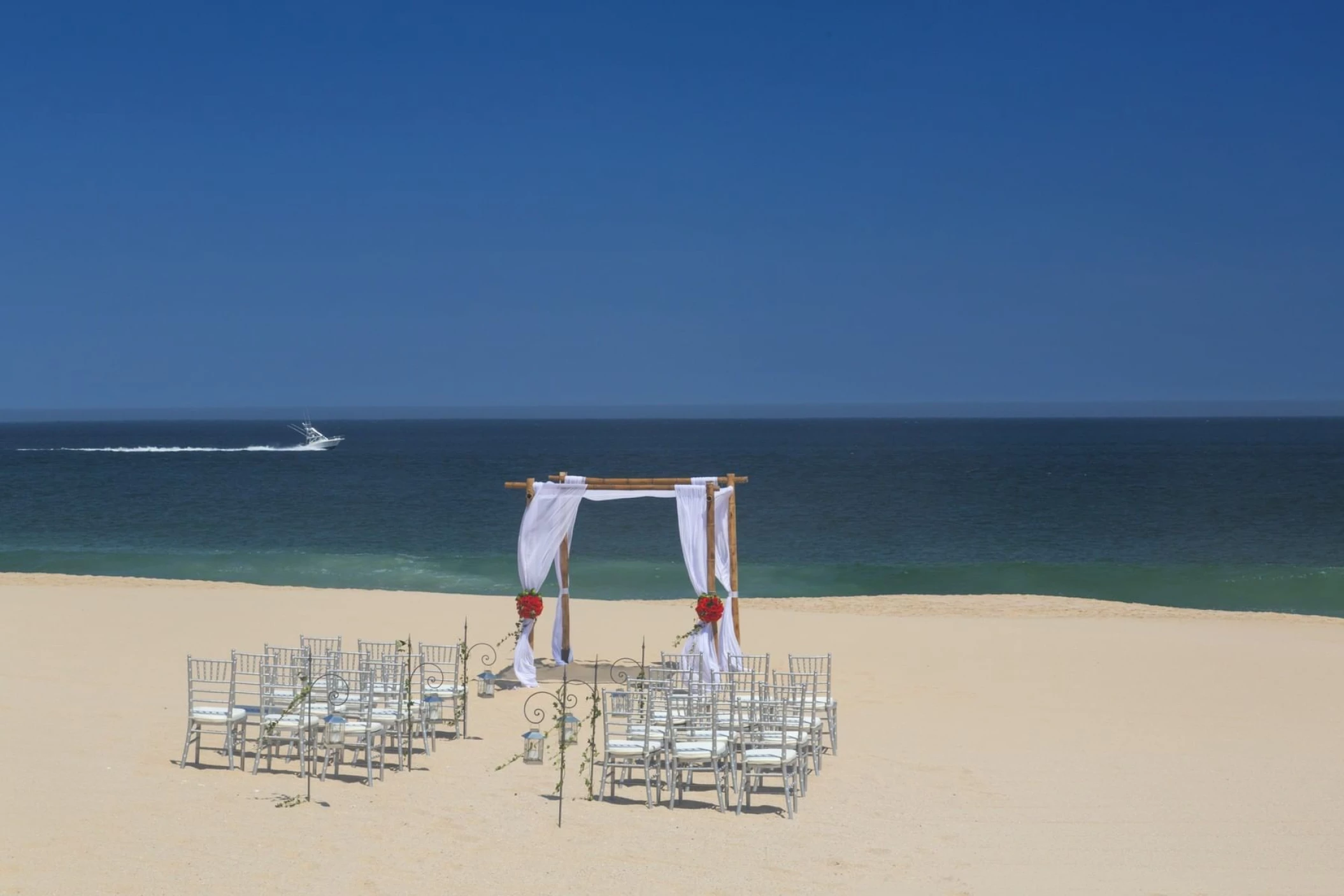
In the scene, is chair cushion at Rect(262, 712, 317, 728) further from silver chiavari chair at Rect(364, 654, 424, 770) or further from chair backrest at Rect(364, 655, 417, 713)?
chair backrest at Rect(364, 655, 417, 713)

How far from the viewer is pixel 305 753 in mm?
11062

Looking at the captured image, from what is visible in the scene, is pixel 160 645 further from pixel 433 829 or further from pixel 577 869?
pixel 577 869

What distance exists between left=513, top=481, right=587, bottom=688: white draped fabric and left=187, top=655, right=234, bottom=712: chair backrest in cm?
333

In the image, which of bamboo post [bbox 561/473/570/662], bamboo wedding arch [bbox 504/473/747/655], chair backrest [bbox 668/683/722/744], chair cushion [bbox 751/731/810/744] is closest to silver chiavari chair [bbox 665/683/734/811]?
chair backrest [bbox 668/683/722/744]

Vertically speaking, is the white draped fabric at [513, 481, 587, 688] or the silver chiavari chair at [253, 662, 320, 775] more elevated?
the white draped fabric at [513, 481, 587, 688]

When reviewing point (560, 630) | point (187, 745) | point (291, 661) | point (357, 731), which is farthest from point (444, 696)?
point (560, 630)

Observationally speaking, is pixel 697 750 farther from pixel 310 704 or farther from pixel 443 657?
pixel 443 657

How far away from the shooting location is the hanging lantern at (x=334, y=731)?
10.5m

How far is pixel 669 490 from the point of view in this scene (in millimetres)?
15578

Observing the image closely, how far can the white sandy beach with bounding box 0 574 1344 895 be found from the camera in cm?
825

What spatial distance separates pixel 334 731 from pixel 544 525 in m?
5.66

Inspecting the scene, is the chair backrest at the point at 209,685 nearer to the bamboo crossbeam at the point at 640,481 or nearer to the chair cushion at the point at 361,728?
the chair cushion at the point at 361,728

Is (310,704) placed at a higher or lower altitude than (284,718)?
higher

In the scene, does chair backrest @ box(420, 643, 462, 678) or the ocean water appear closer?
chair backrest @ box(420, 643, 462, 678)
